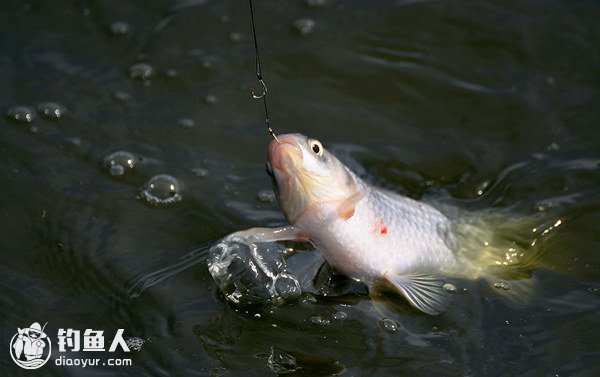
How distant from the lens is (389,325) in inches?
142

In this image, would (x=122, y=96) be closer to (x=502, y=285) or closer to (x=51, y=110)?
(x=51, y=110)

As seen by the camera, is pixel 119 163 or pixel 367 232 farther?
pixel 119 163

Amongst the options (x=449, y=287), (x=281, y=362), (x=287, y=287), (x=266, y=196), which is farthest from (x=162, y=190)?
(x=449, y=287)

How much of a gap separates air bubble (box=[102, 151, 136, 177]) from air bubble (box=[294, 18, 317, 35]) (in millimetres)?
1432

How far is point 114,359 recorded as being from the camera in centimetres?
342

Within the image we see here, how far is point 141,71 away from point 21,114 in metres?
0.73

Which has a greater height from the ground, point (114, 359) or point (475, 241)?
point (475, 241)

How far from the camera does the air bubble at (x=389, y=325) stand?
11.8 feet

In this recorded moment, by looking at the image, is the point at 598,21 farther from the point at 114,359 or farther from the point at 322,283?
the point at 114,359

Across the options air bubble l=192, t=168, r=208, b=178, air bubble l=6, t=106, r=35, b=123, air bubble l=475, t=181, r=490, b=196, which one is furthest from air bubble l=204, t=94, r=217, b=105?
air bubble l=475, t=181, r=490, b=196

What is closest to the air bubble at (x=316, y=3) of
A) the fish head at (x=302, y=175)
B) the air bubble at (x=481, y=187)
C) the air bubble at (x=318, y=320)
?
the air bubble at (x=481, y=187)

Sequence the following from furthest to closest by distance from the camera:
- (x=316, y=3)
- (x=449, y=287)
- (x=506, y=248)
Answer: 1. (x=316, y=3)
2. (x=506, y=248)
3. (x=449, y=287)

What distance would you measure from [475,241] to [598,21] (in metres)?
2.04

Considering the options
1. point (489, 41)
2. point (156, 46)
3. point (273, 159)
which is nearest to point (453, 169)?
point (489, 41)
